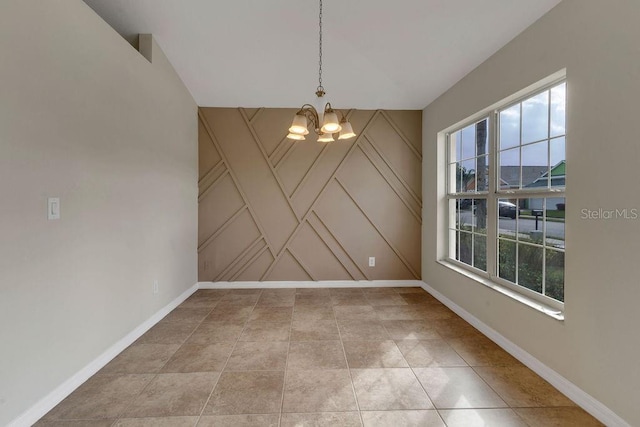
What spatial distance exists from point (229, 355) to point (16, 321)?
1.26 m

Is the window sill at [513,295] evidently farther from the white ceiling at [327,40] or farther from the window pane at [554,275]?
the white ceiling at [327,40]

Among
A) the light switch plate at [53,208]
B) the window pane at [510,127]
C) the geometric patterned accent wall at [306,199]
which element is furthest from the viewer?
the geometric patterned accent wall at [306,199]

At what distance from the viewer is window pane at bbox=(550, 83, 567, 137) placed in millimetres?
1968

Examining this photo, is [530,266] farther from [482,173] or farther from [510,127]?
[510,127]

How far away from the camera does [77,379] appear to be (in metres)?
1.87

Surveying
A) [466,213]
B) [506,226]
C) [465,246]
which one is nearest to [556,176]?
[506,226]

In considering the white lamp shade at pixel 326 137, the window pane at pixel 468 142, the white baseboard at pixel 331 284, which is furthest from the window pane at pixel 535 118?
the white baseboard at pixel 331 284

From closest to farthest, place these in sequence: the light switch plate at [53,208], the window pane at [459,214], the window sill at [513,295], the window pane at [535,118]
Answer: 1. the light switch plate at [53,208]
2. the window sill at [513,295]
3. the window pane at [535,118]
4. the window pane at [459,214]

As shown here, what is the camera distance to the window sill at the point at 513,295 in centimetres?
194

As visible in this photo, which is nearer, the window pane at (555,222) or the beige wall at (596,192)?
the beige wall at (596,192)

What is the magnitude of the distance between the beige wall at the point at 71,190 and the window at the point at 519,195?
311 centimetres

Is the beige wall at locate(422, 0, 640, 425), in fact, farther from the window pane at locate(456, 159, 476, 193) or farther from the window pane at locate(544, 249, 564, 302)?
the window pane at locate(456, 159, 476, 193)

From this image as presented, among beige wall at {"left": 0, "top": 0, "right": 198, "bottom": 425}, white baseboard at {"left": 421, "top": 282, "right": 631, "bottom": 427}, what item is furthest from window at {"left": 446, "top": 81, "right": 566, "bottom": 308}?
beige wall at {"left": 0, "top": 0, "right": 198, "bottom": 425}

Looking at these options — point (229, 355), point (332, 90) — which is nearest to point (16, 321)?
point (229, 355)
